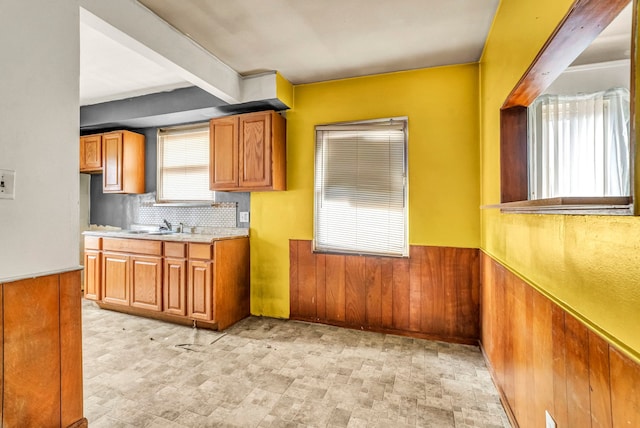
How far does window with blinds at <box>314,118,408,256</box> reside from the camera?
2.88m

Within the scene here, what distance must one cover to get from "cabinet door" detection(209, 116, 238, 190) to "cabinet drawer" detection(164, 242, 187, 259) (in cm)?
70

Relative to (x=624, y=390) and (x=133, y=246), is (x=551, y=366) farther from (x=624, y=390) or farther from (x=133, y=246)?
(x=133, y=246)

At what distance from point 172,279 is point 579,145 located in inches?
141

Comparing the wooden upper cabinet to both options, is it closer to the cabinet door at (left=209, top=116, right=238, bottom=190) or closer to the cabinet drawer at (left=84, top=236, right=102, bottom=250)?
the cabinet drawer at (left=84, top=236, right=102, bottom=250)

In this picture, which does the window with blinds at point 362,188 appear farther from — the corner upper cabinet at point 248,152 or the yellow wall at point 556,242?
the yellow wall at point 556,242

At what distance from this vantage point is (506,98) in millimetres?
1719

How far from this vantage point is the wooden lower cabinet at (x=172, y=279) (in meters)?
2.89

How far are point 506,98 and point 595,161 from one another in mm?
827

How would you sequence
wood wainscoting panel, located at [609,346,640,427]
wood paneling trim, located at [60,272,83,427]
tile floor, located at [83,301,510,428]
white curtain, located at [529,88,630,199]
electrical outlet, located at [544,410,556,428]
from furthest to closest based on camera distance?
white curtain, located at [529,88,630,199]
tile floor, located at [83,301,510,428]
wood paneling trim, located at [60,272,83,427]
electrical outlet, located at [544,410,556,428]
wood wainscoting panel, located at [609,346,640,427]

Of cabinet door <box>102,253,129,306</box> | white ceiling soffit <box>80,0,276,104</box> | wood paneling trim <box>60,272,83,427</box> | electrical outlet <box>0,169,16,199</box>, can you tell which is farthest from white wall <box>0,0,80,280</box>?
cabinet door <box>102,253,129,306</box>

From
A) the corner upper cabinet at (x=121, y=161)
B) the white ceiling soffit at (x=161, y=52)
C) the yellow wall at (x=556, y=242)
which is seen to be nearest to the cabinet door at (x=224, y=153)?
the white ceiling soffit at (x=161, y=52)

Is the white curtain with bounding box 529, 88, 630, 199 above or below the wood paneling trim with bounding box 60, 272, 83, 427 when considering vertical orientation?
above

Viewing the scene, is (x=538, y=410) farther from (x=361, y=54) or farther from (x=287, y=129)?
(x=287, y=129)

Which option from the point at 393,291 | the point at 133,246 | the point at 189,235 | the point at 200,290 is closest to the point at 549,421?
the point at 393,291
